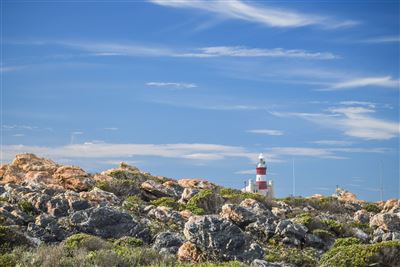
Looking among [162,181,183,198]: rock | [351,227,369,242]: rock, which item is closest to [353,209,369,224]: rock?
[351,227,369,242]: rock

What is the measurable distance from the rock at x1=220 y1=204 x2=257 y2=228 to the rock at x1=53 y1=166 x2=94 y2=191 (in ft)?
28.3

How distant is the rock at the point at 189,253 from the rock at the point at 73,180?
40.9ft

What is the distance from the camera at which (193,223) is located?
1723 centimetres

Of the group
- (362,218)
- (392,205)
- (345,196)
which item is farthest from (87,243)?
(345,196)

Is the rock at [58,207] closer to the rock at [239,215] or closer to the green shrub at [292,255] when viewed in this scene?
the rock at [239,215]

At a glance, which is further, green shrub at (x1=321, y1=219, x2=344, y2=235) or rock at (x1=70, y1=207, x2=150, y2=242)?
green shrub at (x1=321, y1=219, x2=344, y2=235)

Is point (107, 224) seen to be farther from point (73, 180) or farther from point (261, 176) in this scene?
point (261, 176)

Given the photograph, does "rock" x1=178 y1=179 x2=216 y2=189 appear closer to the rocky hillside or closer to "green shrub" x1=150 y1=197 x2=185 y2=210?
the rocky hillside

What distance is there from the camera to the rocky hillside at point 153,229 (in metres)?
14.8

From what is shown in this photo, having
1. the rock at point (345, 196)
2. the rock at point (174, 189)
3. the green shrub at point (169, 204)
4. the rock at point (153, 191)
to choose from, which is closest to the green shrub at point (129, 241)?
the green shrub at point (169, 204)

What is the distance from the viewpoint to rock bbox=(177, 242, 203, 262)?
1661 centimetres

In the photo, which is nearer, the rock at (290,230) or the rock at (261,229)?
the rock at (290,230)

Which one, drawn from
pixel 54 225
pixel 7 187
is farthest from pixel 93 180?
pixel 54 225

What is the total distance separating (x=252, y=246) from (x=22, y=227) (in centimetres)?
821
